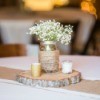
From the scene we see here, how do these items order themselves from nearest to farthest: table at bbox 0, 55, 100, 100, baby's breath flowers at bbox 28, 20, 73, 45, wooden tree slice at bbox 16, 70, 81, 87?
table at bbox 0, 55, 100, 100, wooden tree slice at bbox 16, 70, 81, 87, baby's breath flowers at bbox 28, 20, 73, 45

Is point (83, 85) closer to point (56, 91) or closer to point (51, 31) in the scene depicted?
point (56, 91)

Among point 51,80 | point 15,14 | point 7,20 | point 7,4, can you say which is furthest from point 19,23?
point 51,80

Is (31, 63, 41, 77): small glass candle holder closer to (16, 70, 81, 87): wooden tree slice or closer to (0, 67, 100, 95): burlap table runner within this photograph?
(16, 70, 81, 87): wooden tree slice

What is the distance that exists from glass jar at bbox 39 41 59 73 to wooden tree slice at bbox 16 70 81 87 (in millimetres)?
40

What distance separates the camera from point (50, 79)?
1.36 metres

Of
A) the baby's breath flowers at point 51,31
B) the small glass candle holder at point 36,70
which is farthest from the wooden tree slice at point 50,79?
the baby's breath flowers at point 51,31

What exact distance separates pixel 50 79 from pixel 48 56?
0.48 feet

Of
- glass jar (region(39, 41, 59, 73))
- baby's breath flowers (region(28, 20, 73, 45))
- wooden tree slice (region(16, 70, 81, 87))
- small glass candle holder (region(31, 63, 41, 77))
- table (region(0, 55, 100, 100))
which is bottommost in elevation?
table (region(0, 55, 100, 100))

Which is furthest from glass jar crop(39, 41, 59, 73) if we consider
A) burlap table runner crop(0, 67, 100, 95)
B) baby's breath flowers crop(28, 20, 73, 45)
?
burlap table runner crop(0, 67, 100, 95)

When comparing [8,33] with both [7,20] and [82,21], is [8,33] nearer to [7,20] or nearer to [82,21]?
[7,20]

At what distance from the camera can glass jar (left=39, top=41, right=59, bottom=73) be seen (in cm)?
147

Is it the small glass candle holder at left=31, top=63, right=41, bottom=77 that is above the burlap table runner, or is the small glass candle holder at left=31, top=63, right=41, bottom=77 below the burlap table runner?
above

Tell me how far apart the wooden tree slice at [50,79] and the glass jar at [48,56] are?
40mm

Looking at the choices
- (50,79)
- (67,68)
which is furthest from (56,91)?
(67,68)
